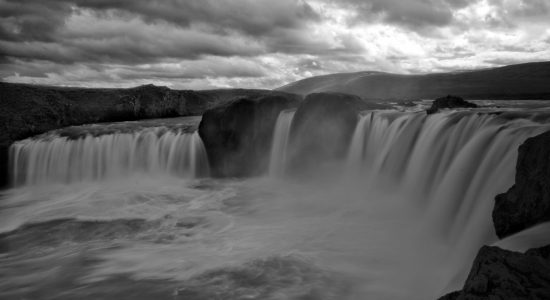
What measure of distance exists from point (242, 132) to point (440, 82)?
110423 millimetres

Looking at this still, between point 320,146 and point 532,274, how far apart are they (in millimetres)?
13154

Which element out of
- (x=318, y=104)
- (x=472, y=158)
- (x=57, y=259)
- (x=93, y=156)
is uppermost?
(x=318, y=104)

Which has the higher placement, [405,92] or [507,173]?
[405,92]


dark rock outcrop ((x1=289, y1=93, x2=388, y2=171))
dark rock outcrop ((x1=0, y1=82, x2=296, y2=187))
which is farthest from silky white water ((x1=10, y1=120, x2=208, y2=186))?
dark rock outcrop ((x1=289, y1=93, x2=388, y2=171))

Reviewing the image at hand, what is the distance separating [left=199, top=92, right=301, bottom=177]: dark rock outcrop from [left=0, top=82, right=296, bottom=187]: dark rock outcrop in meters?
1.37

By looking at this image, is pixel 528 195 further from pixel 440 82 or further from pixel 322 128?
pixel 440 82

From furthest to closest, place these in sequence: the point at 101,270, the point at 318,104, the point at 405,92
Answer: the point at 405,92 < the point at 318,104 < the point at 101,270

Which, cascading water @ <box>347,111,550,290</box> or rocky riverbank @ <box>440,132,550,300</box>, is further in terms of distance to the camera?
cascading water @ <box>347,111,550,290</box>

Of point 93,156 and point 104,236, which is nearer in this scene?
point 104,236

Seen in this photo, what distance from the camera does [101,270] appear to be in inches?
354

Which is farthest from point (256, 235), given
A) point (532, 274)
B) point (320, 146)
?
point (532, 274)

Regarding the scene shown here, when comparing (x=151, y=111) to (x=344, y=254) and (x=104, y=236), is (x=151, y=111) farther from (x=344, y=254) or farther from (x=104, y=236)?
(x=344, y=254)

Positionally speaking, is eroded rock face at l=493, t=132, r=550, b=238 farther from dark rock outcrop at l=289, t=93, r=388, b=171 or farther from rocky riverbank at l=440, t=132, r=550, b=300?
dark rock outcrop at l=289, t=93, r=388, b=171

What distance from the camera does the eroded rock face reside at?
17.6 ft
